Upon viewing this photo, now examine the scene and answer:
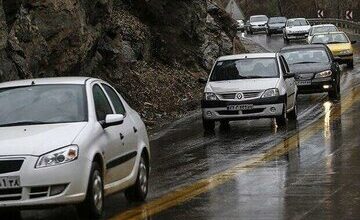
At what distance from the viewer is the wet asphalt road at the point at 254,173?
966cm

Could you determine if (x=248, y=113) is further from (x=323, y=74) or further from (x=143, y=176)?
(x=143, y=176)

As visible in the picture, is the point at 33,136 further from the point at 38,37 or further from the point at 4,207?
the point at 38,37

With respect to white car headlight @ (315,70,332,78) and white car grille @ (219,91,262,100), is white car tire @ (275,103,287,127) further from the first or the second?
white car headlight @ (315,70,332,78)

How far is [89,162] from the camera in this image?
8.80m

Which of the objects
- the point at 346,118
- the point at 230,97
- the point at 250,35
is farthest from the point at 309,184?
the point at 250,35

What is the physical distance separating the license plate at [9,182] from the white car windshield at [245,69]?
12.3 meters

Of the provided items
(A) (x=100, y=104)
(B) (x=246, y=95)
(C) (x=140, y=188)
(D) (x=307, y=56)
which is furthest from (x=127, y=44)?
(A) (x=100, y=104)

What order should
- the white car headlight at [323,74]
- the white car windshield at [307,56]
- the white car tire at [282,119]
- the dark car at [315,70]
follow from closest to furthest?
the white car tire at [282,119] < the dark car at [315,70] < the white car headlight at [323,74] < the white car windshield at [307,56]

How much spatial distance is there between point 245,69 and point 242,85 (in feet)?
3.94

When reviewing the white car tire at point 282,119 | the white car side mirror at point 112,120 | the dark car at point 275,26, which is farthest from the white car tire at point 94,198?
the dark car at point 275,26

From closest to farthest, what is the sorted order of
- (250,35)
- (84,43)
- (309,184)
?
(309,184) < (84,43) < (250,35)

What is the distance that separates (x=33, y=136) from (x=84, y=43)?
38.6ft

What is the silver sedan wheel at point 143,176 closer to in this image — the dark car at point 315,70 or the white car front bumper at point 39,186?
the white car front bumper at point 39,186

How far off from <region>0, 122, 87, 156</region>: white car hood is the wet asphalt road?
105cm
